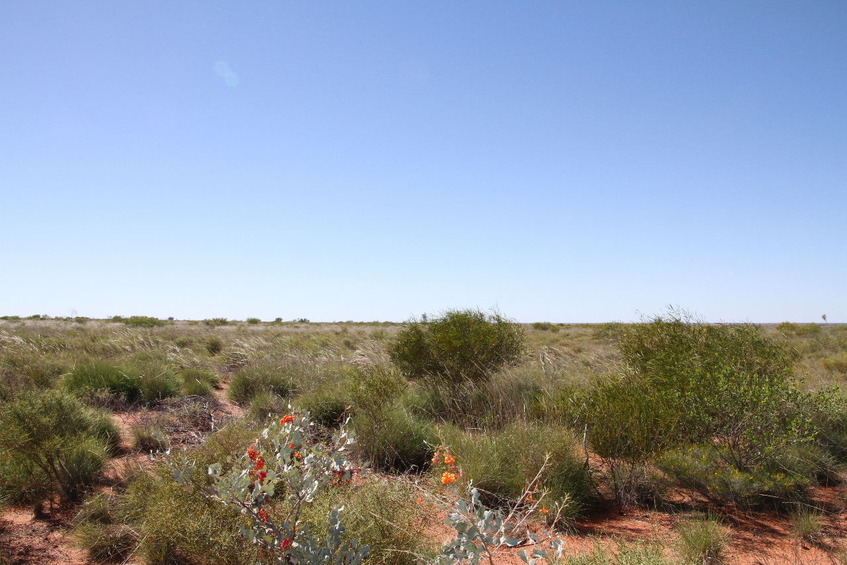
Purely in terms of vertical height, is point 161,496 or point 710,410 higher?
point 710,410

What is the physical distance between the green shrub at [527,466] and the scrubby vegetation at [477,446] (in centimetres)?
2

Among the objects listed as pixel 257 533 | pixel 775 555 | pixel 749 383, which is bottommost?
pixel 775 555

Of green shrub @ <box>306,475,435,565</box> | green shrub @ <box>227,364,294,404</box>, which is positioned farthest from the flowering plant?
green shrub @ <box>227,364,294,404</box>

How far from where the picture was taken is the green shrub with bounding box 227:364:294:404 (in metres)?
9.59

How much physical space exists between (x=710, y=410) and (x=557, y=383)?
2892 mm

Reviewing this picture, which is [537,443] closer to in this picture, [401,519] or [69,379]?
[401,519]

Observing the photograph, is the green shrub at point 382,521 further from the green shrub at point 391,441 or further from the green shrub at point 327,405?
the green shrub at point 327,405

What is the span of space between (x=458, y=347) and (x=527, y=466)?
4.17 metres

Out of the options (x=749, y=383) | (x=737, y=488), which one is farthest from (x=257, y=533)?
(x=749, y=383)

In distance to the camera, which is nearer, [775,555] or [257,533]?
[257,533]

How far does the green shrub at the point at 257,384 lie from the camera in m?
9.59

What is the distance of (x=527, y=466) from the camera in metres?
5.01

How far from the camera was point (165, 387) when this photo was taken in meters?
9.18

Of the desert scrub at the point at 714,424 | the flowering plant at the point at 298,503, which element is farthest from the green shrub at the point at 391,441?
the flowering plant at the point at 298,503
